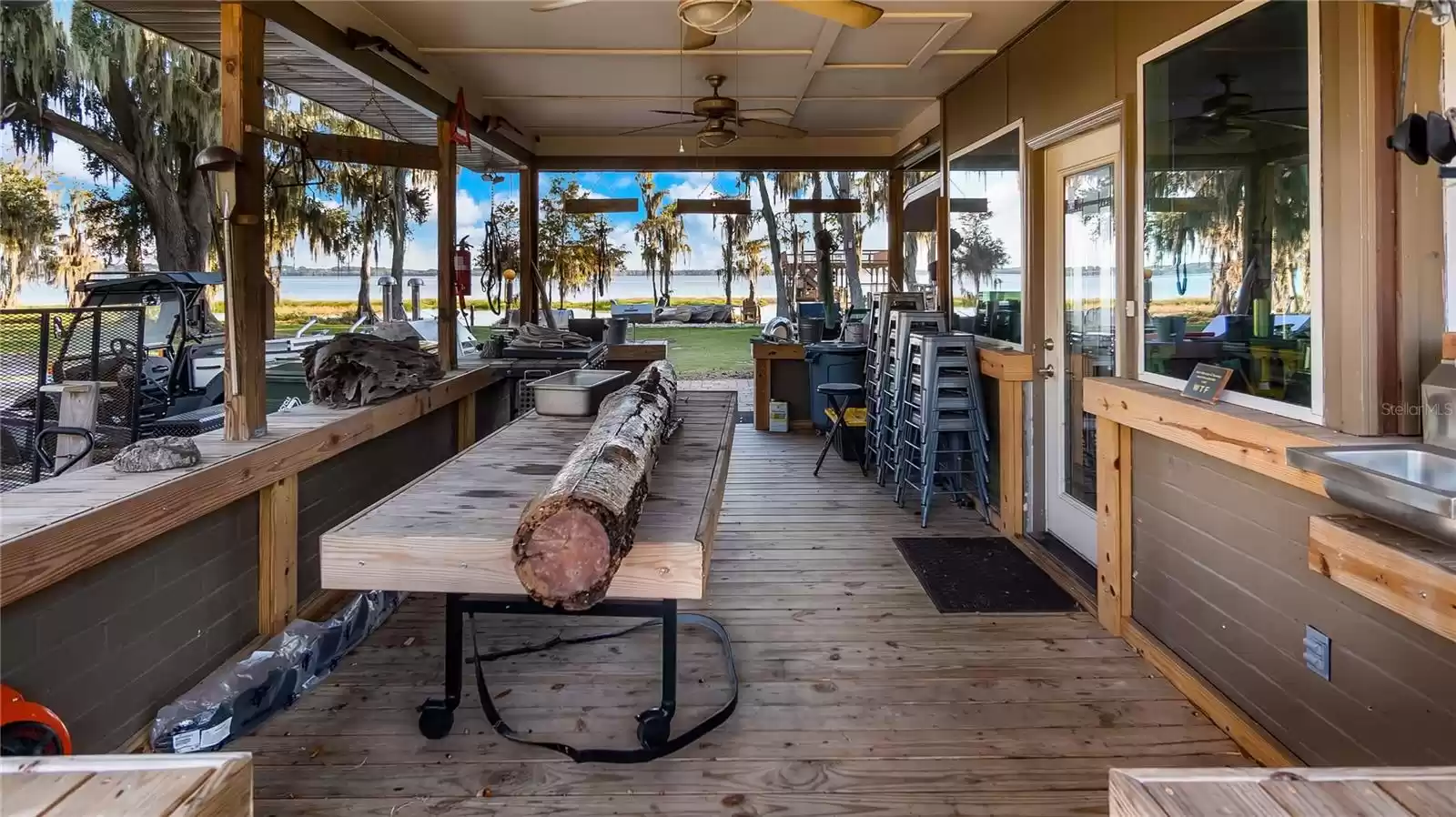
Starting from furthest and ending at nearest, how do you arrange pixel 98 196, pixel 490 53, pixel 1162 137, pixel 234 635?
pixel 98 196
pixel 490 53
pixel 1162 137
pixel 234 635

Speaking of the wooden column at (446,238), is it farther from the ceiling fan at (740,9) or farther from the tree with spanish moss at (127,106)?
the tree with spanish moss at (127,106)

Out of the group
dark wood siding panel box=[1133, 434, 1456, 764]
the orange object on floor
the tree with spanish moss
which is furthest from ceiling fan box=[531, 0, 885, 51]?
the tree with spanish moss

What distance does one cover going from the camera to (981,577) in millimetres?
3975

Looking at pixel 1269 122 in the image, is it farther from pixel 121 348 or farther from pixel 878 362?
pixel 121 348

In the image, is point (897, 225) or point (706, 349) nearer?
point (897, 225)

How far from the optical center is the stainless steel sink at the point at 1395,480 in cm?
137

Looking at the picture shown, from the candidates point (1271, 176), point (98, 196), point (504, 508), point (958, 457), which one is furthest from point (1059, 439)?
point (98, 196)

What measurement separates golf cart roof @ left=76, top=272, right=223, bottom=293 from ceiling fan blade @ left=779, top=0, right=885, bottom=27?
4349 millimetres

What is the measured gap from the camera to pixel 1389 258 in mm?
2020

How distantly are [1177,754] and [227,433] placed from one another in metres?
3.16

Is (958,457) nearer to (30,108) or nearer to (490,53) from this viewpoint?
(490,53)

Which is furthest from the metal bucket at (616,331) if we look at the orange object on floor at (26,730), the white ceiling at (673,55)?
the orange object on floor at (26,730)

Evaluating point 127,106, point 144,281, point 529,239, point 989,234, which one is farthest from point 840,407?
point 127,106

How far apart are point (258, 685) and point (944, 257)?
4.91 m
